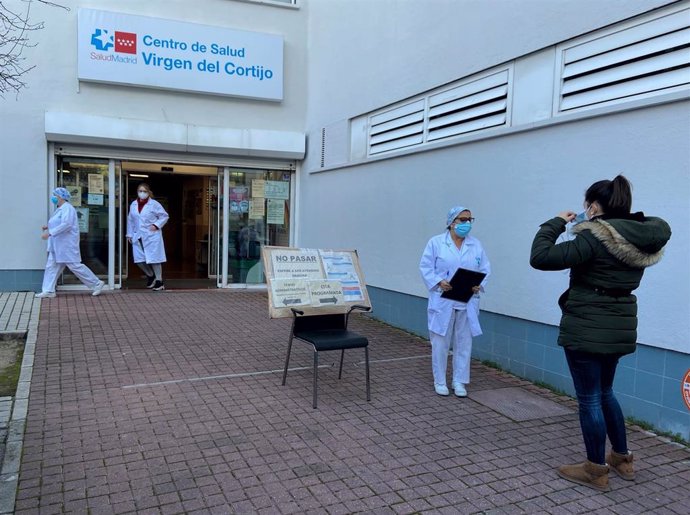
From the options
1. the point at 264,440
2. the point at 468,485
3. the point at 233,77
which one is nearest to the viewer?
the point at 468,485

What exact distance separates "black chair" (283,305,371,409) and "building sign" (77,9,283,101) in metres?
6.72

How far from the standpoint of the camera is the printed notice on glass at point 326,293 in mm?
5363

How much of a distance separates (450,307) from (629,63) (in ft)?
8.83

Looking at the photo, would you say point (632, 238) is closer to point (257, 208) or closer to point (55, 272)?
point (257, 208)

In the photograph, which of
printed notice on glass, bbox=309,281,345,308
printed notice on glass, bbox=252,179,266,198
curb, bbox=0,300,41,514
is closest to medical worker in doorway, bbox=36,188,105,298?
curb, bbox=0,300,41,514

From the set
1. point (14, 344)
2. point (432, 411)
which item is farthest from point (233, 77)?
point (432, 411)

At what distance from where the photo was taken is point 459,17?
6867mm

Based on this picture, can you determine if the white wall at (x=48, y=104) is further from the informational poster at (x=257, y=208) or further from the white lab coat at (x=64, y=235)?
the informational poster at (x=257, y=208)

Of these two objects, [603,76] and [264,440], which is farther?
[603,76]

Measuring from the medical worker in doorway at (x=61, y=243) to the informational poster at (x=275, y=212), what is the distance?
3.71 metres

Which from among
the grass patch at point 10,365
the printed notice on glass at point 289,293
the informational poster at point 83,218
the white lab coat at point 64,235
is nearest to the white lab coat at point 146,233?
the informational poster at point 83,218

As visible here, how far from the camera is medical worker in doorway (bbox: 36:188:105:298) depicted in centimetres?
933

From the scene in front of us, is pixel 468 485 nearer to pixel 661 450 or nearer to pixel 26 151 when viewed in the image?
pixel 661 450

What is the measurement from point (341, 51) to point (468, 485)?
8189 millimetres
